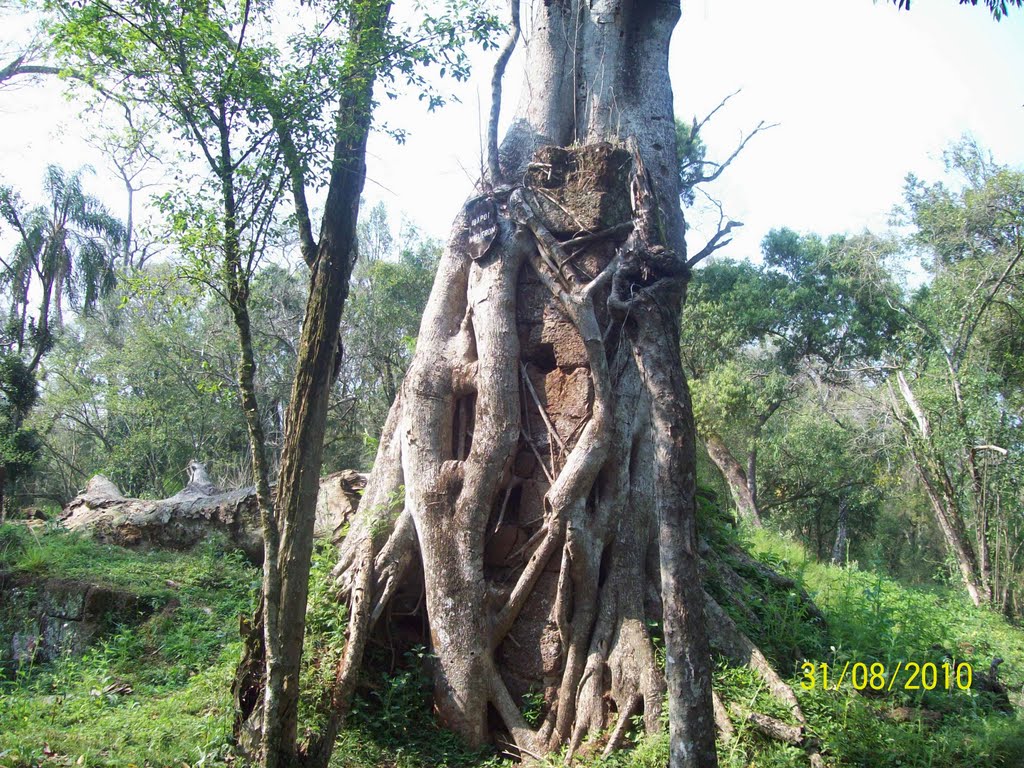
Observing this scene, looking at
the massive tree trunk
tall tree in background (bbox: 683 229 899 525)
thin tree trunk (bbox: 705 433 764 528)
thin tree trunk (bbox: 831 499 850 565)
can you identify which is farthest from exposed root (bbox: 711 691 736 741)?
thin tree trunk (bbox: 831 499 850 565)

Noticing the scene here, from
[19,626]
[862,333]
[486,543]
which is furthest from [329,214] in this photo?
[862,333]

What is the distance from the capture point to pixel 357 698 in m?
5.07

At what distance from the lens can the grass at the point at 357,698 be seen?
4.23m

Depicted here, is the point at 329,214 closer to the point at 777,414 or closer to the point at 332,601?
the point at 332,601

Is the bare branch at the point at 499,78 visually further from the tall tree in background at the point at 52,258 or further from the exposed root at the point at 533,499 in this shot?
the tall tree in background at the point at 52,258

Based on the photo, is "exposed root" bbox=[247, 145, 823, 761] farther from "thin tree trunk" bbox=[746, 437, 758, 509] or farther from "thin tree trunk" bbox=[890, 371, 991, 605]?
"thin tree trunk" bbox=[746, 437, 758, 509]

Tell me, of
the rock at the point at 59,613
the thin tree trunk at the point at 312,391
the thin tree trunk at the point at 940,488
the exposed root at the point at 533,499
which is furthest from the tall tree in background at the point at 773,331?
the thin tree trunk at the point at 312,391

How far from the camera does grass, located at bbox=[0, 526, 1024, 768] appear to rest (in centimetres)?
Answer: 423

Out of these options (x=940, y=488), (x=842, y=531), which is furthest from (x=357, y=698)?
(x=842, y=531)

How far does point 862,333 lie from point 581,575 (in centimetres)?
1741

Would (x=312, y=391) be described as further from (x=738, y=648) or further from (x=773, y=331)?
(x=773, y=331)

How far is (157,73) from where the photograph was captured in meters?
4.40

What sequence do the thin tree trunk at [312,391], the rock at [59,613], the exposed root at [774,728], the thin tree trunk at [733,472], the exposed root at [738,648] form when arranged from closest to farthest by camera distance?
the thin tree trunk at [312,391] < the exposed root at [774,728] < the exposed root at [738,648] < the rock at [59,613] < the thin tree trunk at [733,472]

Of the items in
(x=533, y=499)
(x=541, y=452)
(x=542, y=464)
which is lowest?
(x=533, y=499)
